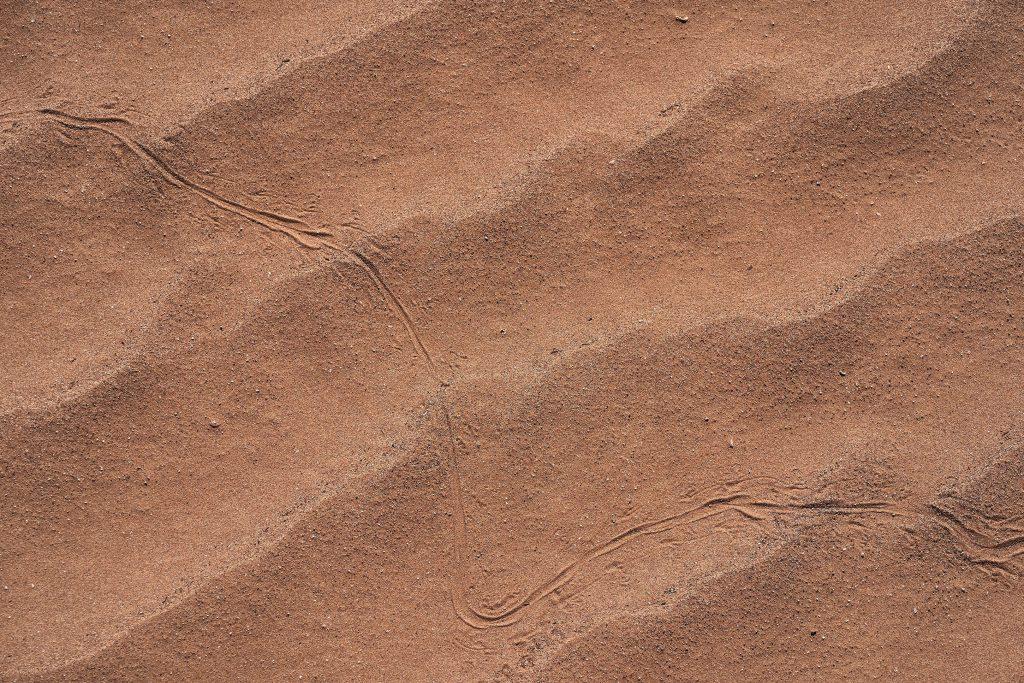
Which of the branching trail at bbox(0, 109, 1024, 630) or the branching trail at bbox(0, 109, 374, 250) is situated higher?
the branching trail at bbox(0, 109, 374, 250)

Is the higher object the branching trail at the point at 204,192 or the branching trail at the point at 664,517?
the branching trail at the point at 204,192

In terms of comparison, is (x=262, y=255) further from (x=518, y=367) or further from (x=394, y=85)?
(x=518, y=367)

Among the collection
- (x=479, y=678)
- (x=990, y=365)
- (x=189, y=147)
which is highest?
(x=189, y=147)

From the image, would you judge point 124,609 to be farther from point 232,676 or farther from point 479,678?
point 479,678

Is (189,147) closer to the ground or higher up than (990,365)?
higher up

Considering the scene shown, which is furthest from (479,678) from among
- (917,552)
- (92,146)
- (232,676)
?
(92,146)

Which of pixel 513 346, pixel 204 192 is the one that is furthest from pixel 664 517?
pixel 204 192
